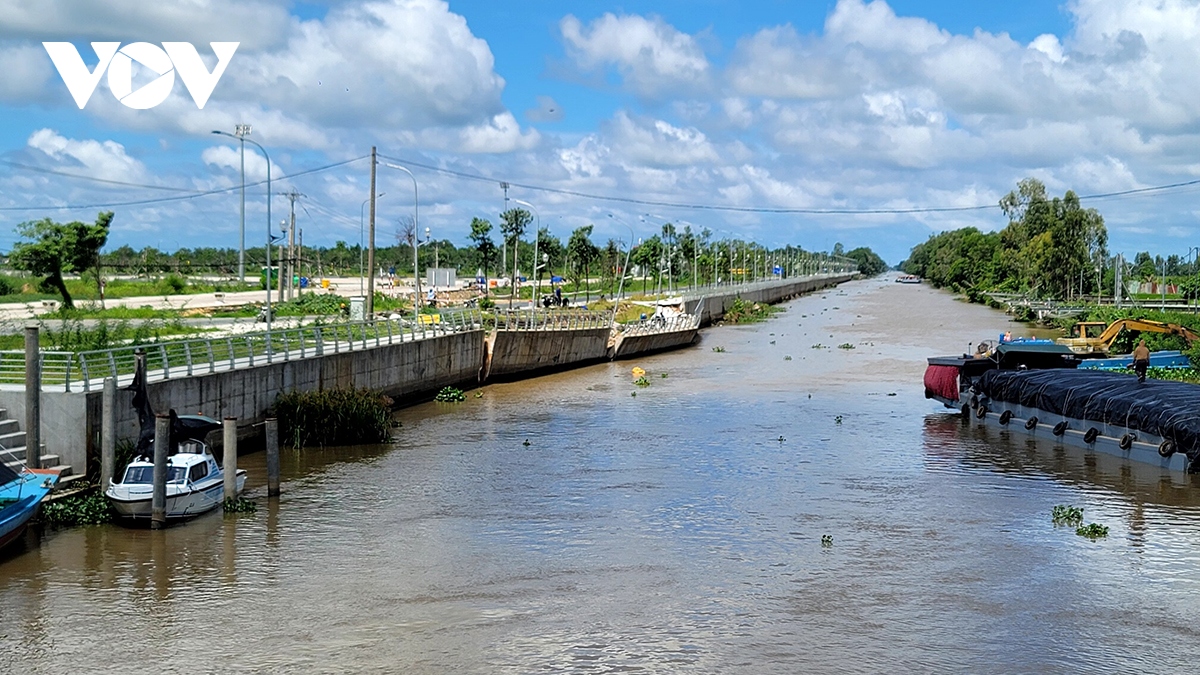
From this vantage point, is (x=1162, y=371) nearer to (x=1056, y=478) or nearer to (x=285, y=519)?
(x=1056, y=478)

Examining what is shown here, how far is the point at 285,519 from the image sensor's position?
25766 millimetres

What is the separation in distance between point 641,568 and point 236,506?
933 centimetres

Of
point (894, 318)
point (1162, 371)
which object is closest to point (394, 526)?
point (1162, 371)

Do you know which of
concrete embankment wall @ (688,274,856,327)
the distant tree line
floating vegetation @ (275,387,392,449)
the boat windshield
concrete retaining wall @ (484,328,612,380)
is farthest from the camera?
the distant tree line

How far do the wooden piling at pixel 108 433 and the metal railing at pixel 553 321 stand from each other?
1243 inches

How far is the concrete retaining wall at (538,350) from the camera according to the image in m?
54.5

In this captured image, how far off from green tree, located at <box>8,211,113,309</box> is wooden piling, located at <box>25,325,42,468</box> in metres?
43.9

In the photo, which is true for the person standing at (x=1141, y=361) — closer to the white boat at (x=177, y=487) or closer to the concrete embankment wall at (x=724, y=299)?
the white boat at (x=177, y=487)

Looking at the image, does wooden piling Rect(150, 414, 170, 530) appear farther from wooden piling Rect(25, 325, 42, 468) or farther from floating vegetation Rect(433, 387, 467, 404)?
floating vegetation Rect(433, 387, 467, 404)

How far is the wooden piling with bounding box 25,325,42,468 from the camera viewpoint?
23.8 metres

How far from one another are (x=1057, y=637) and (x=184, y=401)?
21304 millimetres

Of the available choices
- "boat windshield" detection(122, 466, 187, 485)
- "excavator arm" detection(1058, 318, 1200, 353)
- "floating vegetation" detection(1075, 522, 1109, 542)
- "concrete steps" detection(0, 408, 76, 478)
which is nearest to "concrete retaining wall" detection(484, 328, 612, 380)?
"excavator arm" detection(1058, 318, 1200, 353)

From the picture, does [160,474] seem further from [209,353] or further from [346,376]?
[346,376]

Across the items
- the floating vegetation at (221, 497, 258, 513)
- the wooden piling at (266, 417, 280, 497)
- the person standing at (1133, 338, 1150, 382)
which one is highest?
the person standing at (1133, 338, 1150, 382)
